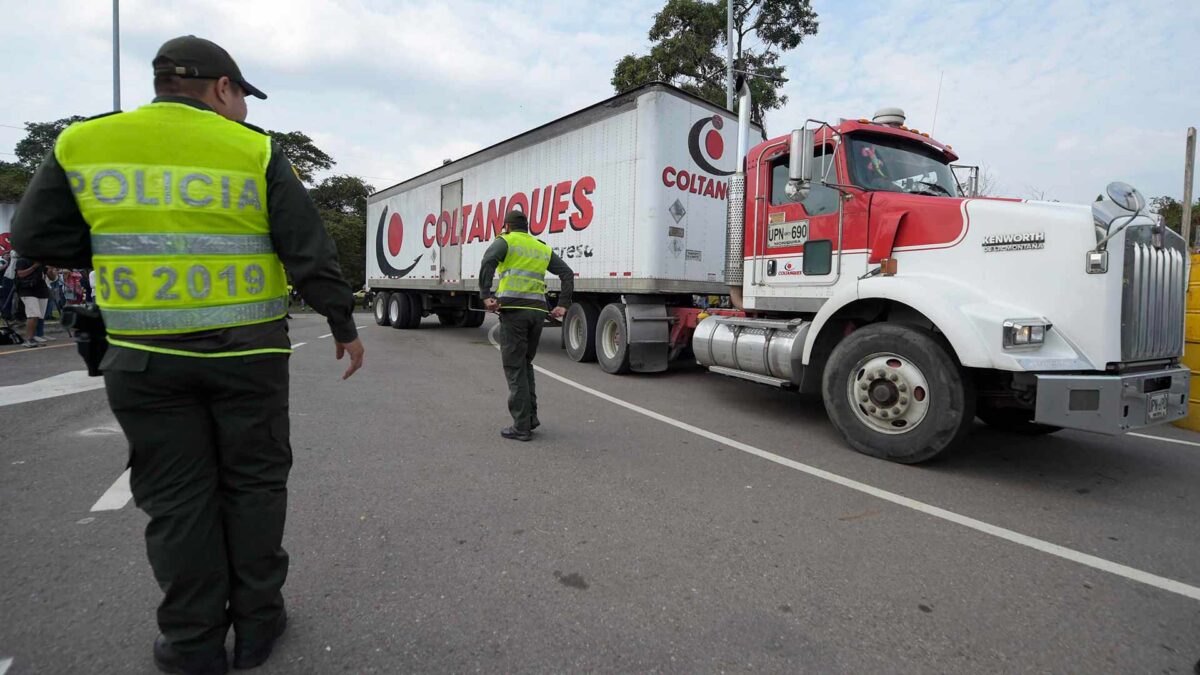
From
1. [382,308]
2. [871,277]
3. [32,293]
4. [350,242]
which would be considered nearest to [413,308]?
[382,308]

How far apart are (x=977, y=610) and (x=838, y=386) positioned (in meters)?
2.47

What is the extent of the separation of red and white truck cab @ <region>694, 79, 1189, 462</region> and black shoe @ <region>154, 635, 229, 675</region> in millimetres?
4122

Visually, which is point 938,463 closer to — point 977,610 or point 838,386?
point 838,386

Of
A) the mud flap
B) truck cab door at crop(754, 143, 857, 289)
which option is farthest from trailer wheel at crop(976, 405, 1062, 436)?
the mud flap

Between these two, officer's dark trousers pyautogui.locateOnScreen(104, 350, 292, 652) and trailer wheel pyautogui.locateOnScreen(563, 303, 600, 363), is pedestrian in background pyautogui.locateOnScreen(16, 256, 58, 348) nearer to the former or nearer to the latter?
trailer wheel pyautogui.locateOnScreen(563, 303, 600, 363)

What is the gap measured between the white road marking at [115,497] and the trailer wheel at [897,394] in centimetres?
460

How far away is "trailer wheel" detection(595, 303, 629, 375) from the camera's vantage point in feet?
27.1

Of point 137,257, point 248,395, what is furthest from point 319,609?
point 137,257

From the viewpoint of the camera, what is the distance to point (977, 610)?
2.43m

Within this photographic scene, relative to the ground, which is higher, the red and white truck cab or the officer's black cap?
the officer's black cap

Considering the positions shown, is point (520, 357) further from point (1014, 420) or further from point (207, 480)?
point (1014, 420)

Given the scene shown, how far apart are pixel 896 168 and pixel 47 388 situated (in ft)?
28.6

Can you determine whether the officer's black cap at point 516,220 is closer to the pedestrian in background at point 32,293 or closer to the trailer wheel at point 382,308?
the pedestrian in background at point 32,293

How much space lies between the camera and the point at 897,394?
4441mm
